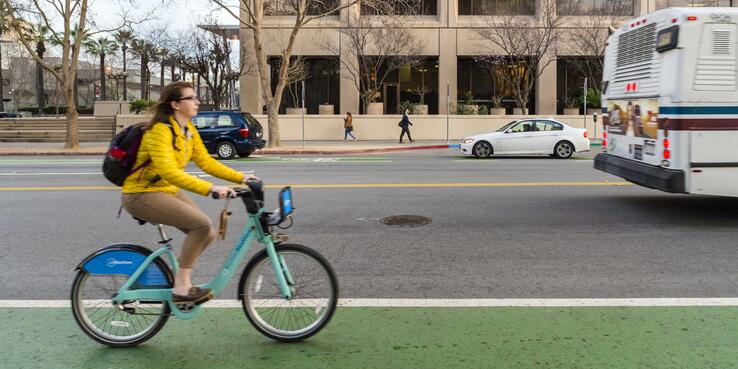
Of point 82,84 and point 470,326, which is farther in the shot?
point 82,84

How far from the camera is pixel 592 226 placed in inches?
325

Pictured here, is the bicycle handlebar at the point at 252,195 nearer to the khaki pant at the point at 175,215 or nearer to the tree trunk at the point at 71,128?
the khaki pant at the point at 175,215

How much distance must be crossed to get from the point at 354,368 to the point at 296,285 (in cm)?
70

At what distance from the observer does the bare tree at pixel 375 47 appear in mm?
34250

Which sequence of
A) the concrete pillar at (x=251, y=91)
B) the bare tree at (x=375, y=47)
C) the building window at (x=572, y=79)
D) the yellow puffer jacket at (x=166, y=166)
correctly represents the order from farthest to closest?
the concrete pillar at (x=251, y=91) < the building window at (x=572, y=79) < the bare tree at (x=375, y=47) < the yellow puffer jacket at (x=166, y=166)

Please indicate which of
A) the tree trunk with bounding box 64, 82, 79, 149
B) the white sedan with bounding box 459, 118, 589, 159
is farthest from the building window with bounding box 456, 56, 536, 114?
the tree trunk with bounding box 64, 82, 79, 149

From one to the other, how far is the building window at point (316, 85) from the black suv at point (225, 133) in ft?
60.4

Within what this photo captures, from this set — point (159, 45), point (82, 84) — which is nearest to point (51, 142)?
point (159, 45)

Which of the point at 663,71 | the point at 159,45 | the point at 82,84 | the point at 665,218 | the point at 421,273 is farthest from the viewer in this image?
the point at 82,84

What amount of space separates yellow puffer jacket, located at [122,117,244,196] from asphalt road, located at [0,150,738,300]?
70.2 inches

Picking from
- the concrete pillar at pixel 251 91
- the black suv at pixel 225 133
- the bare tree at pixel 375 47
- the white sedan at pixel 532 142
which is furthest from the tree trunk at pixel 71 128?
the white sedan at pixel 532 142

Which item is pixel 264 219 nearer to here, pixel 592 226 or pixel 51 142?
pixel 592 226

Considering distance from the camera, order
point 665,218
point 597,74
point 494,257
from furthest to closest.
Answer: point 597,74, point 665,218, point 494,257

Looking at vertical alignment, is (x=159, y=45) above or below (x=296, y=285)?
above
